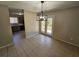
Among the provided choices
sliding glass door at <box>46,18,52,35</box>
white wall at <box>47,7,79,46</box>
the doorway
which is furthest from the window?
white wall at <box>47,7,79,46</box>

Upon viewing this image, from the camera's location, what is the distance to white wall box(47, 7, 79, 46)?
4.00 m

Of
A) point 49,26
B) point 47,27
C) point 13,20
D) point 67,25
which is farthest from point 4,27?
point 13,20

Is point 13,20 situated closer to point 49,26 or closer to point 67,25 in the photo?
point 49,26

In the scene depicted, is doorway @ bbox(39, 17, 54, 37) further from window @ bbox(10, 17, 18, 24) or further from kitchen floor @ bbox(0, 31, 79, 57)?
window @ bbox(10, 17, 18, 24)

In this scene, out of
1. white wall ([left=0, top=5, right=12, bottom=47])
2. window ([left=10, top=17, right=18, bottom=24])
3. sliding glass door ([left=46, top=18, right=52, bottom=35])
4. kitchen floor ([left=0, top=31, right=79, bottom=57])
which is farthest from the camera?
window ([left=10, top=17, right=18, bottom=24])

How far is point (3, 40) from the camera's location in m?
3.74

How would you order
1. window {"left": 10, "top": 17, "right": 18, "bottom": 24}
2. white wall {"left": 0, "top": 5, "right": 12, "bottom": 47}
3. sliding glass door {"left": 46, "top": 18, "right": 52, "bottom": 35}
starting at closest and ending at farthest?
1. white wall {"left": 0, "top": 5, "right": 12, "bottom": 47}
2. sliding glass door {"left": 46, "top": 18, "right": 52, "bottom": 35}
3. window {"left": 10, "top": 17, "right": 18, "bottom": 24}

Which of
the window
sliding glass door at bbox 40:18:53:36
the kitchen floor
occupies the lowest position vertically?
the kitchen floor

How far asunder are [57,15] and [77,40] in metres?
2.07

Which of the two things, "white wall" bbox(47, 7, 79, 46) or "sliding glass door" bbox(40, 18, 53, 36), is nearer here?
"white wall" bbox(47, 7, 79, 46)

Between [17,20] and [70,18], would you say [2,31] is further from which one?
[17,20]

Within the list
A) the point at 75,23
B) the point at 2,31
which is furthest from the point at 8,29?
the point at 75,23

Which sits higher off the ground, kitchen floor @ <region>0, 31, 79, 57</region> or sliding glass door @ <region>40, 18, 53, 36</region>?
sliding glass door @ <region>40, 18, 53, 36</region>

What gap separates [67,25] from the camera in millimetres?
4484
